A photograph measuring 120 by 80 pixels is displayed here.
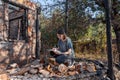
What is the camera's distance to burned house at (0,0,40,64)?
1084cm

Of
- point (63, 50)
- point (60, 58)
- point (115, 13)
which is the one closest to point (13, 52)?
point (60, 58)

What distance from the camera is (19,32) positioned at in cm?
1284

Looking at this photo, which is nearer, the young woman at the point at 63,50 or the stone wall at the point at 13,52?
the young woman at the point at 63,50

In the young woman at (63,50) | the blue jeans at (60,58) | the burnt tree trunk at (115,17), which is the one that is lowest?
the blue jeans at (60,58)

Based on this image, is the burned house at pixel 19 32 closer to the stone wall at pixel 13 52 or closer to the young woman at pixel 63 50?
the stone wall at pixel 13 52

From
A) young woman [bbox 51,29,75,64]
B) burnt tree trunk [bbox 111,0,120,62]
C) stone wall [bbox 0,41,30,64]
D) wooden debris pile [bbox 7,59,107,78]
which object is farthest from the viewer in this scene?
burnt tree trunk [bbox 111,0,120,62]

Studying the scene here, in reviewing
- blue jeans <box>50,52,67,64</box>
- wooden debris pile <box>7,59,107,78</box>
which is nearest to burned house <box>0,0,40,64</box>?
wooden debris pile <box>7,59,107,78</box>

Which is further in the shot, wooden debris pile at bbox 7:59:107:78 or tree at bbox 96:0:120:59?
tree at bbox 96:0:120:59

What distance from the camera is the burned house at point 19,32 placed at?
10836 mm

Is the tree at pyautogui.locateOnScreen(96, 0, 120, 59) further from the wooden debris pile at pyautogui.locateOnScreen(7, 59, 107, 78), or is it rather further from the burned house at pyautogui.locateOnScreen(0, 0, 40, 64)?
the wooden debris pile at pyautogui.locateOnScreen(7, 59, 107, 78)

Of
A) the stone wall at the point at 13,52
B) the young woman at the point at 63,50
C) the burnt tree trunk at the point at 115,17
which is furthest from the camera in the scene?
the burnt tree trunk at the point at 115,17

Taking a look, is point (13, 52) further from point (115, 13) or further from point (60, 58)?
point (115, 13)

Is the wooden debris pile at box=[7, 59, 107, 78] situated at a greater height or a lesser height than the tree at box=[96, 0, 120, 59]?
lesser

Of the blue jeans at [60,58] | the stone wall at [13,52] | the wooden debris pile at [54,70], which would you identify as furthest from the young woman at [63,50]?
the stone wall at [13,52]
